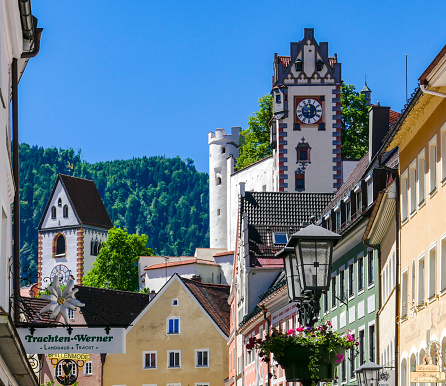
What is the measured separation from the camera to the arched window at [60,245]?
548 feet

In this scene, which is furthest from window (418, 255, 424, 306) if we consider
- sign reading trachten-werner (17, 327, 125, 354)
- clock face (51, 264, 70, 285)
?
clock face (51, 264, 70, 285)

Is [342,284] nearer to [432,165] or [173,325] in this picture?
[432,165]

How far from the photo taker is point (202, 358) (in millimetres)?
80750

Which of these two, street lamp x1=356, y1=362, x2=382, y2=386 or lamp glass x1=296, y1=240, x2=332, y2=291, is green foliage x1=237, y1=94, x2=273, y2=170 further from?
lamp glass x1=296, y1=240, x2=332, y2=291

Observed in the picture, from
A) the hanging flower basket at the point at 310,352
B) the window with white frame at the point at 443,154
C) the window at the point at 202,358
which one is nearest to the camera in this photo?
the hanging flower basket at the point at 310,352

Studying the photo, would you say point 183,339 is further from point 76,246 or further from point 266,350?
point 76,246

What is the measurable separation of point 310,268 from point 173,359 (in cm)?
6479

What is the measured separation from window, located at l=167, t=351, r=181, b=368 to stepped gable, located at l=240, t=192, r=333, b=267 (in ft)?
50.6

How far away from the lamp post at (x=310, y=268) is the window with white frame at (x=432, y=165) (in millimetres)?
7787

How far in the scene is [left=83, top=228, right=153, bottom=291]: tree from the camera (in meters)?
126

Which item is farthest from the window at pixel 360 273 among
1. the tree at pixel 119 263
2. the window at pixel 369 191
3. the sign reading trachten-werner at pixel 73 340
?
the tree at pixel 119 263

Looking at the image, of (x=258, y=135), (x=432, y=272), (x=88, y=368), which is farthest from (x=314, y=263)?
(x=258, y=135)

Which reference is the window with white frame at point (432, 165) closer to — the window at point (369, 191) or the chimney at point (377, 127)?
the window at point (369, 191)

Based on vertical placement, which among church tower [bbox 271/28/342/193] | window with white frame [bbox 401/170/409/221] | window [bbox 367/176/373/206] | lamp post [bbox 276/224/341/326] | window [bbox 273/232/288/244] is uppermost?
church tower [bbox 271/28/342/193]
